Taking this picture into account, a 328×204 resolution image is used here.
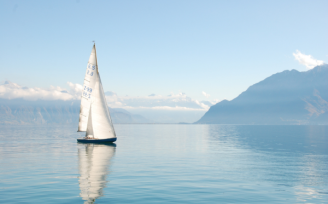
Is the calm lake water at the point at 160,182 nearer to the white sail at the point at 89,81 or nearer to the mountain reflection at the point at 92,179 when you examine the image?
the mountain reflection at the point at 92,179

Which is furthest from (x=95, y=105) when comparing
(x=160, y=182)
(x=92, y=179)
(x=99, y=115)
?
(x=160, y=182)

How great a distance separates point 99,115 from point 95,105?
2785 millimetres

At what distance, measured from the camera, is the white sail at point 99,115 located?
73625mm

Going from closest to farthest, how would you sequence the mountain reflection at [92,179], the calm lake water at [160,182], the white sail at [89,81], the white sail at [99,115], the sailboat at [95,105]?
the calm lake water at [160,182], the mountain reflection at [92,179], the white sail at [89,81], the sailboat at [95,105], the white sail at [99,115]

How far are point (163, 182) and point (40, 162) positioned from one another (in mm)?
23357

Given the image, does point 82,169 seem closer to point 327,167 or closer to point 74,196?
point 74,196

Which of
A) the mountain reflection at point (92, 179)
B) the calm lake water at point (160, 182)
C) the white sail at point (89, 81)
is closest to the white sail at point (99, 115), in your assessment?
the white sail at point (89, 81)

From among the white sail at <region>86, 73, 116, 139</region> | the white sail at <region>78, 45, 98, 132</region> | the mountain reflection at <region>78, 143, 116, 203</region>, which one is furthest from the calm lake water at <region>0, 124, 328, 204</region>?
the white sail at <region>78, 45, 98, 132</region>

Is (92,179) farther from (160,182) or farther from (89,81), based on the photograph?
(89,81)

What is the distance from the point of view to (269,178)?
3312 cm

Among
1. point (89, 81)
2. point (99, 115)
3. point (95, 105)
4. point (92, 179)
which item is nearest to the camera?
point (92, 179)

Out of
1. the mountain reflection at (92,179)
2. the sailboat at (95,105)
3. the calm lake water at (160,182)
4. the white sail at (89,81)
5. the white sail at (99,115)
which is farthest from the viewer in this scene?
the white sail at (99,115)

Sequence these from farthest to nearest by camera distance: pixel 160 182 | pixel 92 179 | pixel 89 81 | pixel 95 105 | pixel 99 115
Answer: pixel 95 105 < pixel 89 81 < pixel 99 115 < pixel 92 179 < pixel 160 182

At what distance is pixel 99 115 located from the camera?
73.6 meters
